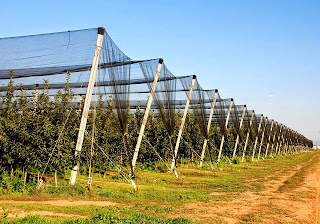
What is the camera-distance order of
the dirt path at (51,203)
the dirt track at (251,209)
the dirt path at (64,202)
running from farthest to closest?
the dirt path at (64,202), the dirt track at (251,209), the dirt path at (51,203)

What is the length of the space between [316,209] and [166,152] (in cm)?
1433

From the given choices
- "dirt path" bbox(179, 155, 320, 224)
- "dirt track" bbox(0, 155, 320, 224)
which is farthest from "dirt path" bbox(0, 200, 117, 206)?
"dirt path" bbox(179, 155, 320, 224)

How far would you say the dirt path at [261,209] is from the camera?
26.7 feet

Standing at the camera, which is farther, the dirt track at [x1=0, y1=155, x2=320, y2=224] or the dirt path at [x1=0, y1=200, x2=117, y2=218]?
the dirt track at [x1=0, y1=155, x2=320, y2=224]

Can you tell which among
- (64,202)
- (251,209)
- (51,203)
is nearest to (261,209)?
(251,209)

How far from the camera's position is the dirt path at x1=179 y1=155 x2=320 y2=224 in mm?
8133

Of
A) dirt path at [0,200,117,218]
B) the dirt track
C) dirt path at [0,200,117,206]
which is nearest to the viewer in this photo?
dirt path at [0,200,117,218]

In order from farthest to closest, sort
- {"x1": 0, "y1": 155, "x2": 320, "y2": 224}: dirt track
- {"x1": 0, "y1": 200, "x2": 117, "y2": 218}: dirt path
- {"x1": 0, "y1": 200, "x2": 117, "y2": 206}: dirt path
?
{"x1": 0, "y1": 200, "x2": 117, "y2": 206}: dirt path, {"x1": 0, "y1": 155, "x2": 320, "y2": 224}: dirt track, {"x1": 0, "y1": 200, "x2": 117, "y2": 218}: dirt path

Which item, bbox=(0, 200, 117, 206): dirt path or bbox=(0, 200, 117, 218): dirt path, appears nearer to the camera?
bbox=(0, 200, 117, 218): dirt path

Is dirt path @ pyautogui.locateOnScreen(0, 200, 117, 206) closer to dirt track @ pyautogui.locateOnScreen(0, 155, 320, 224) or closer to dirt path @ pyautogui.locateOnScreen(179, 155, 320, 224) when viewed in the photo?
dirt track @ pyautogui.locateOnScreen(0, 155, 320, 224)

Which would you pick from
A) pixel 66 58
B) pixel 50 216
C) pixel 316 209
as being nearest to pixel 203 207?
pixel 316 209

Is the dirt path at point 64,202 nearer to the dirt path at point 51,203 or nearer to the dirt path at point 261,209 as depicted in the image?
the dirt path at point 51,203

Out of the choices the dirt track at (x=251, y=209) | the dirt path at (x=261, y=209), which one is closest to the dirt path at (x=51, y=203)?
the dirt track at (x=251, y=209)

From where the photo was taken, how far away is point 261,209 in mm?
9453
